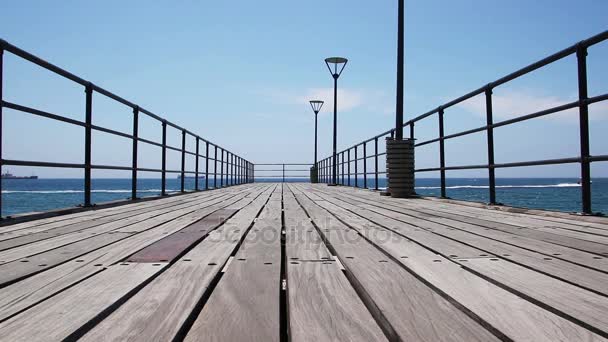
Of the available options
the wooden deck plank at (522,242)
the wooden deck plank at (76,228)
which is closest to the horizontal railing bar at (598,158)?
the wooden deck plank at (522,242)

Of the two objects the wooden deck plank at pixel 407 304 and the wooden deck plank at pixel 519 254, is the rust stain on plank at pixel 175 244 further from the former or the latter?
the wooden deck plank at pixel 519 254

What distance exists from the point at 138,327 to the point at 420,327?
1.82 feet

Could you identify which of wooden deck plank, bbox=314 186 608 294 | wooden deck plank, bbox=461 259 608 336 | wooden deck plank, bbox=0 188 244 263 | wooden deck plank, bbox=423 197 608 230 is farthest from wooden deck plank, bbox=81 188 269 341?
wooden deck plank, bbox=423 197 608 230

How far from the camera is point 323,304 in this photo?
98 cm

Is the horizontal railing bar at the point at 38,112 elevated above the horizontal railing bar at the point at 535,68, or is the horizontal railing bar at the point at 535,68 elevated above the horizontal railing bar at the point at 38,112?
the horizontal railing bar at the point at 535,68

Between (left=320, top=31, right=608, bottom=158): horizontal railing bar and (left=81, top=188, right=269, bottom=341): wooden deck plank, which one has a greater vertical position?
(left=320, top=31, right=608, bottom=158): horizontal railing bar

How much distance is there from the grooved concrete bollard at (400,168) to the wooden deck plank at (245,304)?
412 cm

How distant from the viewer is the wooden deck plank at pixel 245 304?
0.81 metres

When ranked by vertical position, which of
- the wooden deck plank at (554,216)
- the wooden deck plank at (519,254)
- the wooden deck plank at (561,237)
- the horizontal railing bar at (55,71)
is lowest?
the wooden deck plank at (519,254)

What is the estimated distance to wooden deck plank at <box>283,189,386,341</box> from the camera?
811 millimetres

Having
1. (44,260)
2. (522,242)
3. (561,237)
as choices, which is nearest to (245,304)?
(44,260)

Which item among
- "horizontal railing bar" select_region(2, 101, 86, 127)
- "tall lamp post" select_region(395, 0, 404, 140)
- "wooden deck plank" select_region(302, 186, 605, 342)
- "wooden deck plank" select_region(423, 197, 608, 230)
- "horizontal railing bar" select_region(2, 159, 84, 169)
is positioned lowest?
"wooden deck plank" select_region(302, 186, 605, 342)

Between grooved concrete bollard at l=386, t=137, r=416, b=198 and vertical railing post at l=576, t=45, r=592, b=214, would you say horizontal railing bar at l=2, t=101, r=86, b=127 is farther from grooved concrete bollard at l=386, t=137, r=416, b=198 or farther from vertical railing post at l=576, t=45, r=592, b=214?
grooved concrete bollard at l=386, t=137, r=416, b=198

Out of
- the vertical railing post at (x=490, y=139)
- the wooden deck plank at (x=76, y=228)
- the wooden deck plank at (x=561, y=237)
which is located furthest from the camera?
the vertical railing post at (x=490, y=139)
